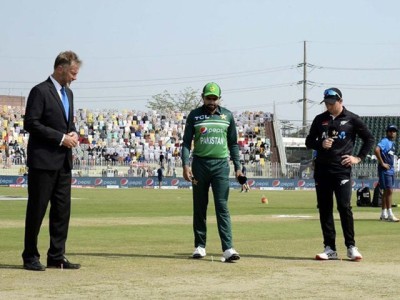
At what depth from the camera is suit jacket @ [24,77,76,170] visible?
34.6ft

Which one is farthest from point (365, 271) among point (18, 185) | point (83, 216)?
point (18, 185)

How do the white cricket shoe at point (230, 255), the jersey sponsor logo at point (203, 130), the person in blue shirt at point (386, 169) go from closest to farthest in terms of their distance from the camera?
the white cricket shoe at point (230, 255)
the jersey sponsor logo at point (203, 130)
the person in blue shirt at point (386, 169)

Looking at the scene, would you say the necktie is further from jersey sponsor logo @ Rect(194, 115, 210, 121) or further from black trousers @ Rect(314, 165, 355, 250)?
black trousers @ Rect(314, 165, 355, 250)

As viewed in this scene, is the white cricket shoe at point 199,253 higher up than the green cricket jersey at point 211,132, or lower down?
lower down

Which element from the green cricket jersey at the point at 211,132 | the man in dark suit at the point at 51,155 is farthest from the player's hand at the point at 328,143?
the man in dark suit at the point at 51,155

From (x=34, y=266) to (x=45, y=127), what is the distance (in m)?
1.43

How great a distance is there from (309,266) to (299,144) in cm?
7859

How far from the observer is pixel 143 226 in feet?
60.1

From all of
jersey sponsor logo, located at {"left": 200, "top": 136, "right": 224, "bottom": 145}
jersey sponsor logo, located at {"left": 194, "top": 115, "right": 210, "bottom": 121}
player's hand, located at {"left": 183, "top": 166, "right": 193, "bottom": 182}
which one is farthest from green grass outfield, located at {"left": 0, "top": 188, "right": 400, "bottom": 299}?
jersey sponsor logo, located at {"left": 194, "top": 115, "right": 210, "bottom": 121}

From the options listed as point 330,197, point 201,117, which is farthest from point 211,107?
point 330,197

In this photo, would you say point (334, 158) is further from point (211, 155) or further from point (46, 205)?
point (46, 205)

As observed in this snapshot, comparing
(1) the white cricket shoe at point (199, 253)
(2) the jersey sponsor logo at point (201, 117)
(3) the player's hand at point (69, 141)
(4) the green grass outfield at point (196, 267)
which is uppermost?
(2) the jersey sponsor logo at point (201, 117)

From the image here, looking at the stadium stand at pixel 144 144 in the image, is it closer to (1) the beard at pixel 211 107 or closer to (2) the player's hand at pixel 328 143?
(1) the beard at pixel 211 107

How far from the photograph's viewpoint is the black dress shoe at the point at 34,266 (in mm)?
10406
